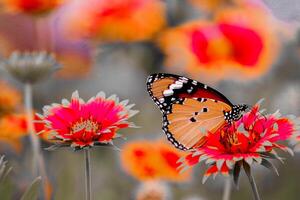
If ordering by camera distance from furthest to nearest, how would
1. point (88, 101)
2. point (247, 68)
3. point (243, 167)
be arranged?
point (247, 68)
point (88, 101)
point (243, 167)

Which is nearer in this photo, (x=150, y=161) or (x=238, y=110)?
(x=238, y=110)

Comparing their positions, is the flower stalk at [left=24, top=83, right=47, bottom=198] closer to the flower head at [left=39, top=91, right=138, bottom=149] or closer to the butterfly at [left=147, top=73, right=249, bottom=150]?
the flower head at [left=39, top=91, right=138, bottom=149]

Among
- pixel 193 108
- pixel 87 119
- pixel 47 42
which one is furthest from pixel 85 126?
pixel 47 42

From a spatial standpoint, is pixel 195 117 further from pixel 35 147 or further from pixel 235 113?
pixel 35 147

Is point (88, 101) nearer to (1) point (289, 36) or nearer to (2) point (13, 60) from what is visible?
(2) point (13, 60)

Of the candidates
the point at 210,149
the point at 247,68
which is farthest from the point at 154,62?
the point at 210,149

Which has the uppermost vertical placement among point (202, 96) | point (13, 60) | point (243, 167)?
point (13, 60)

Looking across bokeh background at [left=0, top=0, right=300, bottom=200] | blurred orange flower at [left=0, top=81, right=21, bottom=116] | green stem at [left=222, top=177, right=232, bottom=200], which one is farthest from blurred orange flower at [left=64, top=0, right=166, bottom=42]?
green stem at [left=222, top=177, right=232, bottom=200]
